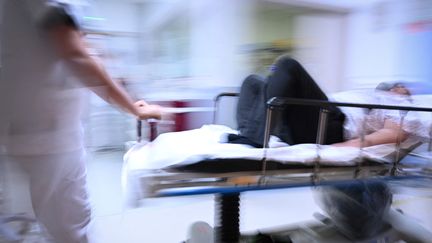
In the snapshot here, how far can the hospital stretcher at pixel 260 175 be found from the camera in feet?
3.48

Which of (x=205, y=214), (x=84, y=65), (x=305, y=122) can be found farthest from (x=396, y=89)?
(x=84, y=65)

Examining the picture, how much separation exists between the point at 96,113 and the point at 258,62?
7.50ft

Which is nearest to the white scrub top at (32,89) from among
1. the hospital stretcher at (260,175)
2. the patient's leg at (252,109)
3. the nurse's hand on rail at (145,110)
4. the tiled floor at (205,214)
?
the nurse's hand on rail at (145,110)

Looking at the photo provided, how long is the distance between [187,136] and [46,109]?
0.93 metres

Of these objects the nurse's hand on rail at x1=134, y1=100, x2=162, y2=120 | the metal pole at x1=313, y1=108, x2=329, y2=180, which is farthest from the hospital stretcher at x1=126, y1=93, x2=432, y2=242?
the nurse's hand on rail at x1=134, y1=100, x2=162, y2=120

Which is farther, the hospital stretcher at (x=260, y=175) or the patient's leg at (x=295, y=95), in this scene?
the patient's leg at (x=295, y=95)

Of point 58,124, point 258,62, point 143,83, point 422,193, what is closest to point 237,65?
point 258,62

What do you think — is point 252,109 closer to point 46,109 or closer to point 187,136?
point 187,136

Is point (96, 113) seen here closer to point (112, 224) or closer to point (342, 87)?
point (112, 224)

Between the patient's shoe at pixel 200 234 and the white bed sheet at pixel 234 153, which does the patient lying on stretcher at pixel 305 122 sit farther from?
the patient's shoe at pixel 200 234

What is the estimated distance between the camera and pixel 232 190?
111 cm

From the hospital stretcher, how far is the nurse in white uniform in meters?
0.33

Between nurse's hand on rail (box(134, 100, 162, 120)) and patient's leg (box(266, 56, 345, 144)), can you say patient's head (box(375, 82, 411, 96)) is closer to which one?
patient's leg (box(266, 56, 345, 144))

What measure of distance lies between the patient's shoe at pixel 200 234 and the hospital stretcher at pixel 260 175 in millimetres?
91
